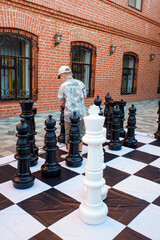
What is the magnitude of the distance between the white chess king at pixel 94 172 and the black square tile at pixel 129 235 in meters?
0.16

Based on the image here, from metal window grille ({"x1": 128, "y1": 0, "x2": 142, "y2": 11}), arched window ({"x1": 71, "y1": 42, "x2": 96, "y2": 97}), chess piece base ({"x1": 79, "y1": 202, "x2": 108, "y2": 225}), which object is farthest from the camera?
metal window grille ({"x1": 128, "y1": 0, "x2": 142, "y2": 11})

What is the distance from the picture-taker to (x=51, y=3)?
597cm

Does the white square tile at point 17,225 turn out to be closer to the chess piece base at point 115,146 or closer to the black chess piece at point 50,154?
the black chess piece at point 50,154

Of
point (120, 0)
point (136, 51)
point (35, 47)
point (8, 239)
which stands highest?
point (120, 0)

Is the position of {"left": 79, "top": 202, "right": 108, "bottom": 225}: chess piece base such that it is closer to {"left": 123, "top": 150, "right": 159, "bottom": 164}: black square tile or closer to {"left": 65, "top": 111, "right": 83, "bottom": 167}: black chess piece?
{"left": 65, "top": 111, "right": 83, "bottom": 167}: black chess piece

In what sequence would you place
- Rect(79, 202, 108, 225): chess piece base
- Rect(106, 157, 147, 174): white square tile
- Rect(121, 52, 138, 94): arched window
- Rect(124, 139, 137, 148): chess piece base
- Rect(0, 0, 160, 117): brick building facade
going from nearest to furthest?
Rect(79, 202, 108, 225): chess piece base → Rect(106, 157, 147, 174): white square tile → Rect(124, 139, 137, 148): chess piece base → Rect(0, 0, 160, 117): brick building facade → Rect(121, 52, 138, 94): arched window

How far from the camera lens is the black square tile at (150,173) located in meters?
2.19

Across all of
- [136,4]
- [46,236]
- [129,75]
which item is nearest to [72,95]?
[46,236]

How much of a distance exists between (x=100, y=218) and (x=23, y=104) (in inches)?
50.3

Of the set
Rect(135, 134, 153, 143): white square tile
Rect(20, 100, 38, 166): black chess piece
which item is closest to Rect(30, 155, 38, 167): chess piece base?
Rect(20, 100, 38, 166): black chess piece

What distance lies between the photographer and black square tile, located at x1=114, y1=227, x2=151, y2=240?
1385 mm

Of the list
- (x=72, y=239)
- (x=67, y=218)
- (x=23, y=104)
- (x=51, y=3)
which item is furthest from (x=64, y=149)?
(x=51, y=3)

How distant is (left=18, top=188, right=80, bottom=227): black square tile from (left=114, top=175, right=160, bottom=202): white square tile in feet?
1.63

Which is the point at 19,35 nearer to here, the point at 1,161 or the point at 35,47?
the point at 35,47
